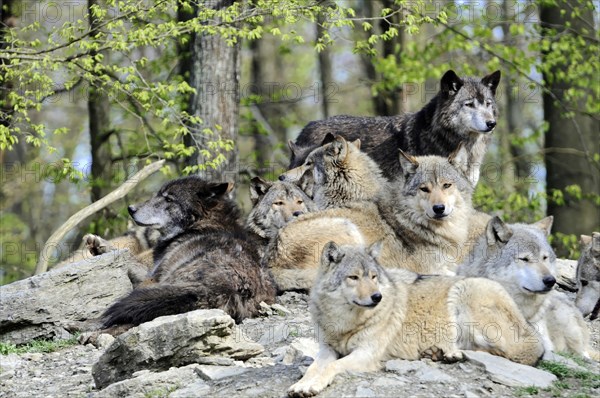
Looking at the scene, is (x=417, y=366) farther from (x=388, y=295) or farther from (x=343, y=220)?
(x=343, y=220)

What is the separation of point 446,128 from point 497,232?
4530 millimetres

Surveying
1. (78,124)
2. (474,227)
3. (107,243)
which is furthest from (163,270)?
(78,124)

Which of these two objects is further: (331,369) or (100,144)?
(100,144)

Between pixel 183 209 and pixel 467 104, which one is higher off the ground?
pixel 467 104

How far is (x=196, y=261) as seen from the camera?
1016 centimetres

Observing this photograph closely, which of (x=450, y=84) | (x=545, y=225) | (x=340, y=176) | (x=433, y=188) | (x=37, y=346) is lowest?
(x=37, y=346)

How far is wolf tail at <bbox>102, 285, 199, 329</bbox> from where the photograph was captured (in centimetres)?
927

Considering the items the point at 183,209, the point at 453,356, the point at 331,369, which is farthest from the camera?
the point at 183,209

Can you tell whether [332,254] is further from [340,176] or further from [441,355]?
[340,176]

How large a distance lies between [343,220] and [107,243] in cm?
382

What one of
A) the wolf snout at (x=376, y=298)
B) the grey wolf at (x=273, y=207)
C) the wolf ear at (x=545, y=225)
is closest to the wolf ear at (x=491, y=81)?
the grey wolf at (x=273, y=207)

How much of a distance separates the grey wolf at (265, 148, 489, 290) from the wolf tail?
1.73m

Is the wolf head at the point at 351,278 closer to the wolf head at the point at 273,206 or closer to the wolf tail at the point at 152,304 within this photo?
the wolf tail at the point at 152,304

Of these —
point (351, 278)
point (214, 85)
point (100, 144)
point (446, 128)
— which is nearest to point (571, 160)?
point (446, 128)
